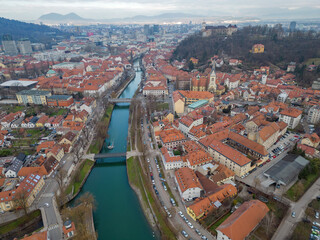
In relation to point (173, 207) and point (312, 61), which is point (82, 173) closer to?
point (173, 207)

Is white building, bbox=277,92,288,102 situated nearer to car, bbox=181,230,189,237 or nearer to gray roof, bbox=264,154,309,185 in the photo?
gray roof, bbox=264,154,309,185

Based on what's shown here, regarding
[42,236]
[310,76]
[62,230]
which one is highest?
[310,76]

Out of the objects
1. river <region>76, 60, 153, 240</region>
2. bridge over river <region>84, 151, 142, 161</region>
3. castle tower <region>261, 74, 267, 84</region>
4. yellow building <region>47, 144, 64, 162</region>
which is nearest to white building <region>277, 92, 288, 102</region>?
castle tower <region>261, 74, 267, 84</region>

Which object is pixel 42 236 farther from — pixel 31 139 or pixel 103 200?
pixel 31 139

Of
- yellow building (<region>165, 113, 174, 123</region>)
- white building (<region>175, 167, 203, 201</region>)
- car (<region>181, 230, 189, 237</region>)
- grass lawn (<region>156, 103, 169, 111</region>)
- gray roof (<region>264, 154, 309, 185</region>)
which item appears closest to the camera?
car (<region>181, 230, 189, 237</region>)

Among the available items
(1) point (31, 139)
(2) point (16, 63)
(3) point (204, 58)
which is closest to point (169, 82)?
(3) point (204, 58)

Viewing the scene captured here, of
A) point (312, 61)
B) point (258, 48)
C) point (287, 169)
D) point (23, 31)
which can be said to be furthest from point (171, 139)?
point (23, 31)

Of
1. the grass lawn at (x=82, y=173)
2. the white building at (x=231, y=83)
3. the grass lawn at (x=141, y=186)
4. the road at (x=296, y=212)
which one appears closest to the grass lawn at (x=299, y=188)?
the road at (x=296, y=212)
